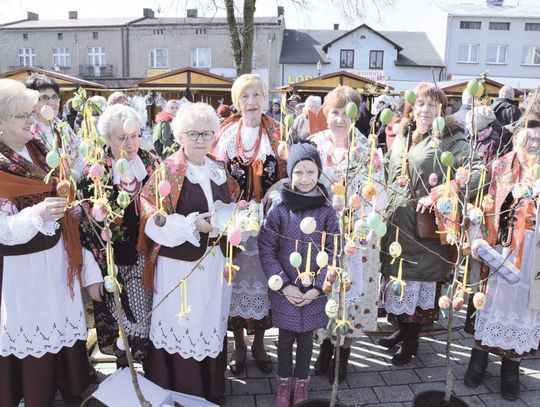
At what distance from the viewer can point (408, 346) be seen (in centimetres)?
333

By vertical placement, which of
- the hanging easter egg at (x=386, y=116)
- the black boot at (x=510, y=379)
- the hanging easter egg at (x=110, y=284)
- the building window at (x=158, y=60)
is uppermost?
the building window at (x=158, y=60)

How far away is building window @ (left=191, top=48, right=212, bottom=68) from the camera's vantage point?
31495 mm

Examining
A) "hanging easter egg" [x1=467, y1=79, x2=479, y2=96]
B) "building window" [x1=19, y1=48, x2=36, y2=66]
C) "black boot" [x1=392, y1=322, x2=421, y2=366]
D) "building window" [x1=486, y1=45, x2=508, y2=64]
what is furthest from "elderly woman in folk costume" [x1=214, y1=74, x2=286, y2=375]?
"building window" [x1=19, y1=48, x2=36, y2=66]

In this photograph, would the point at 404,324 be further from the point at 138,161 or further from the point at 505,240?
the point at 138,161

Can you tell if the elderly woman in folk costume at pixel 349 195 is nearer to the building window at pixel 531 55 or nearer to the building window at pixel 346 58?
the building window at pixel 346 58

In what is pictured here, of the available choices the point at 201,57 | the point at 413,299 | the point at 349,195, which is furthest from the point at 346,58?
the point at 349,195

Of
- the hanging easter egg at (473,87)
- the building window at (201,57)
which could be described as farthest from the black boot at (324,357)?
the building window at (201,57)

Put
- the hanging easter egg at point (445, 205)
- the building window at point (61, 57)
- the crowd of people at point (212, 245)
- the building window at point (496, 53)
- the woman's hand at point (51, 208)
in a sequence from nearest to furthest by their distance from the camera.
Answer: the hanging easter egg at point (445, 205) → the woman's hand at point (51, 208) → the crowd of people at point (212, 245) → the building window at point (496, 53) → the building window at point (61, 57)

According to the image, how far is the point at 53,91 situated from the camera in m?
3.32

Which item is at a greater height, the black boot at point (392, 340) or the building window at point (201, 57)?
the building window at point (201, 57)

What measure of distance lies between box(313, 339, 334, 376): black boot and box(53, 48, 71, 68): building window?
36323 mm

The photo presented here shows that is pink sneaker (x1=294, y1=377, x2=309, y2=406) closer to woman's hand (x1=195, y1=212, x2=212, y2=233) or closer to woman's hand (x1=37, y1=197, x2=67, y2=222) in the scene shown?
woman's hand (x1=195, y1=212, x2=212, y2=233)

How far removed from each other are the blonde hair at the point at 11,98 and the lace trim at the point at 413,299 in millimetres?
2578

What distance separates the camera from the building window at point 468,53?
103 feet
